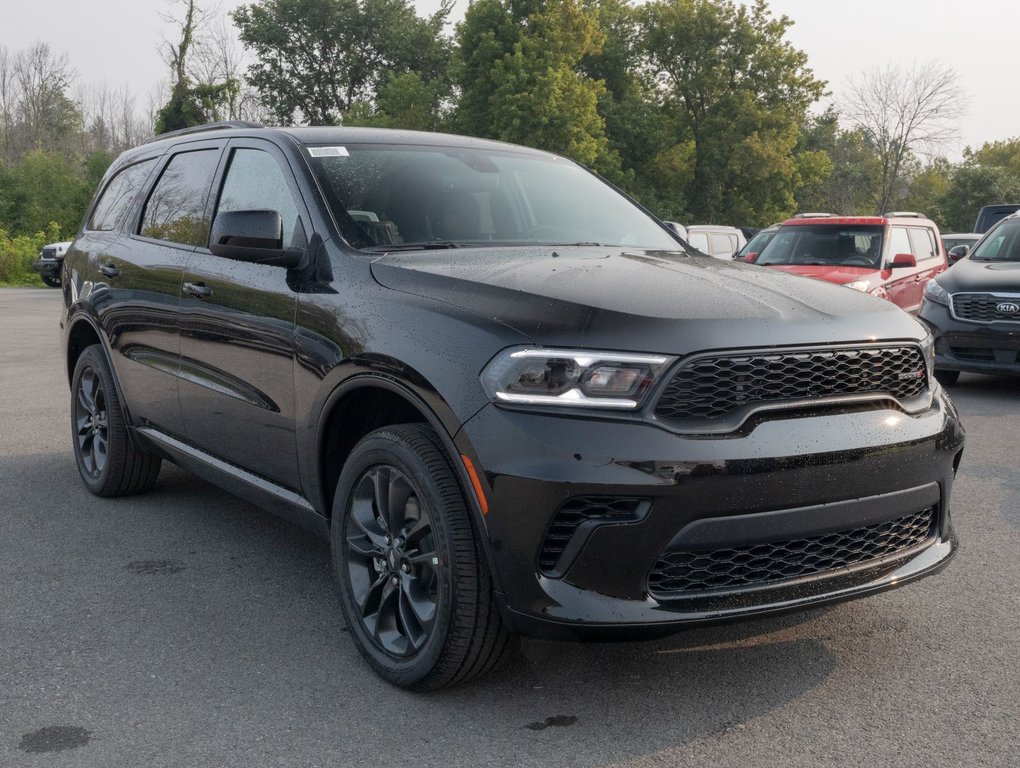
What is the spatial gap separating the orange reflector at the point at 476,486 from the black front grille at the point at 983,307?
7907 mm

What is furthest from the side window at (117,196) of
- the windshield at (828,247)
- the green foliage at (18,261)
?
the green foliage at (18,261)

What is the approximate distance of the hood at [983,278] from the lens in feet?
31.3

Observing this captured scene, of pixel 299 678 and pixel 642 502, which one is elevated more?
pixel 642 502

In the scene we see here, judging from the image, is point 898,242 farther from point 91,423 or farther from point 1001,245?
point 91,423

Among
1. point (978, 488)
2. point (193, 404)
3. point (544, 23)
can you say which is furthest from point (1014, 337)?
point (544, 23)

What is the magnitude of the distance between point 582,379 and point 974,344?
25.6 feet

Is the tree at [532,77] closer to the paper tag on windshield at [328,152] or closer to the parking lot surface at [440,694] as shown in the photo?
the paper tag on windshield at [328,152]

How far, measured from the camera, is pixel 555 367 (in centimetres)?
288

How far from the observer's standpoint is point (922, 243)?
13.4 metres

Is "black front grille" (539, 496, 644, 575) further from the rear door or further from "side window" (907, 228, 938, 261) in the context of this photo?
"side window" (907, 228, 938, 261)

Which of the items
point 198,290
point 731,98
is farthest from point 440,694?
point 731,98

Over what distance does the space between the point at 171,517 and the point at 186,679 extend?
2124 mm

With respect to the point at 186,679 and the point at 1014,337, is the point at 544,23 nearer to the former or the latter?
the point at 1014,337

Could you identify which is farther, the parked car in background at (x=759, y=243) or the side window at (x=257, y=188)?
the parked car in background at (x=759, y=243)
